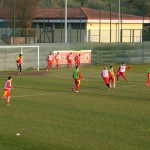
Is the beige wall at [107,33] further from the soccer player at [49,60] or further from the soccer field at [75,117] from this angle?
the soccer field at [75,117]

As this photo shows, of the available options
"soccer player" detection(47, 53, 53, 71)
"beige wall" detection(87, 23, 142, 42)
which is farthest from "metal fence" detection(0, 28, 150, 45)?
"soccer player" detection(47, 53, 53, 71)

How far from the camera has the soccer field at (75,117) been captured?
1786 cm

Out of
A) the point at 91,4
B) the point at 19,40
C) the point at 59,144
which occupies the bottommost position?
the point at 59,144

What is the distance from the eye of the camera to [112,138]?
18.7 meters

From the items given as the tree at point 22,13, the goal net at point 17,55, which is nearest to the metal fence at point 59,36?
the tree at point 22,13

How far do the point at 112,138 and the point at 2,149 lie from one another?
4117 millimetres

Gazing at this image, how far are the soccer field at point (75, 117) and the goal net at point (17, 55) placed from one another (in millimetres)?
10873

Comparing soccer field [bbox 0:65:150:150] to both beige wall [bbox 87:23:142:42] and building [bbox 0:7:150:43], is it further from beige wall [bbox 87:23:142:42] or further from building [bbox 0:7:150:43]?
beige wall [bbox 87:23:142:42]

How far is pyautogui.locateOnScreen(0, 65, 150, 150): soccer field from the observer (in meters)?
17.9

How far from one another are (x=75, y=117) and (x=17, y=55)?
2770 cm

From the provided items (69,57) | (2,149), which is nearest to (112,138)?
(2,149)

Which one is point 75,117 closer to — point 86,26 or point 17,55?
point 17,55

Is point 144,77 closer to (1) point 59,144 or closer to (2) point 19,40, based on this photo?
(2) point 19,40

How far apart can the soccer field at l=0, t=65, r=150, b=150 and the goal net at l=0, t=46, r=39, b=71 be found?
428 inches
